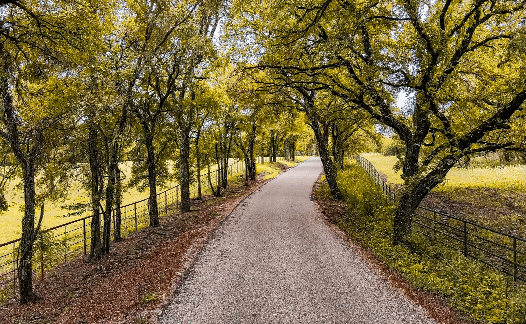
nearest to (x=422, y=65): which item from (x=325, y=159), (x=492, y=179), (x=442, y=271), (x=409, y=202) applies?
(x=409, y=202)

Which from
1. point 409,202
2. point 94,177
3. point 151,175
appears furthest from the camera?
point 151,175

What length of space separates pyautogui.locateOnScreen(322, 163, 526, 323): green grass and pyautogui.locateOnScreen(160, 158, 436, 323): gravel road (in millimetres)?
964

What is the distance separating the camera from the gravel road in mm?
7160

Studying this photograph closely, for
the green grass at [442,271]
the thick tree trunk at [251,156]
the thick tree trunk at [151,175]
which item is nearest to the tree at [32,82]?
the thick tree trunk at [151,175]

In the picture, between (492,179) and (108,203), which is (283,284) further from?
(492,179)

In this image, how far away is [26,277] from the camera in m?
8.74

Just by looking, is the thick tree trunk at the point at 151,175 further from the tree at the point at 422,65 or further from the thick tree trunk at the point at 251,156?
the thick tree trunk at the point at 251,156

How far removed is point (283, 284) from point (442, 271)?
15.0 feet

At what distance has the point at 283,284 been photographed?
28.3 feet

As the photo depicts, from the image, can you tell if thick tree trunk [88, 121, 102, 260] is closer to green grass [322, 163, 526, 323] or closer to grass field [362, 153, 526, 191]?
green grass [322, 163, 526, 323]

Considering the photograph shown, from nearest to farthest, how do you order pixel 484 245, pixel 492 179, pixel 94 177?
pixel 94 177 → pixel 484 245 → pixel 492 179

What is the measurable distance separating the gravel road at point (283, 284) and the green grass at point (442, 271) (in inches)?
37.9

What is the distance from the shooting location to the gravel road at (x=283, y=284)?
7.16 metres

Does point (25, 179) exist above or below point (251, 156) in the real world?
below
